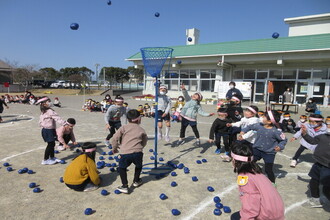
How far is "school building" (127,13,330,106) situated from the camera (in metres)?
19.8

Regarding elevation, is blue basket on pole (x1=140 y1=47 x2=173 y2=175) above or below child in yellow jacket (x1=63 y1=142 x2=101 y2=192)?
above

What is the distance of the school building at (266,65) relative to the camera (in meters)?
19.8

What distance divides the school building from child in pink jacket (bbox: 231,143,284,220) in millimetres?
18514

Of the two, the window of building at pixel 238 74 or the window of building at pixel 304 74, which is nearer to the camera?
the window of building at pixel 304 74

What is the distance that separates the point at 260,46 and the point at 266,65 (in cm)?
201

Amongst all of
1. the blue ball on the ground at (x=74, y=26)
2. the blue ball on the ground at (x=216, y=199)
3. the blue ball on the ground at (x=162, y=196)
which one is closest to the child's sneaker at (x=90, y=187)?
the blue ball on the ground at (x=162, y=196)

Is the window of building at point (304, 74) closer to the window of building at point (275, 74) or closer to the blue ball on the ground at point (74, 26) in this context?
the window of building at point (275, 74)

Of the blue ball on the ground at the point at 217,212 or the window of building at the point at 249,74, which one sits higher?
the window of building at the point at 249,74

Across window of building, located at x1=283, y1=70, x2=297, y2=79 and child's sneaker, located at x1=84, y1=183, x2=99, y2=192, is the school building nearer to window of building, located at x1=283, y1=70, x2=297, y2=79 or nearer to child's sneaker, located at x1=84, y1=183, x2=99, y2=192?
window of building, located at x1=283, y1=70, x2=297, y2=79

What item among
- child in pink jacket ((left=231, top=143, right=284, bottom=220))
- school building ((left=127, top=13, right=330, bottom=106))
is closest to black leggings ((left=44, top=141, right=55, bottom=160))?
child in pink jacket ((left=231, top=143, right=284, bottom=220))

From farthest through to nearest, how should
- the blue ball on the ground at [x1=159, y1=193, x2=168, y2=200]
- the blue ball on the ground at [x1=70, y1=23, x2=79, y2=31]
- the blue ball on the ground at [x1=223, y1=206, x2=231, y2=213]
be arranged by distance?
the blue ball on the ground at [x1=70, y1=23, x2=79, y2=31], the blue ball on the ground at [x1=159, y1=193, x2=168, y2=200], the blue ball on the ground at [x1=223, y1=206, x2=231, y2=213]

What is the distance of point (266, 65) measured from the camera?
22.4 metres

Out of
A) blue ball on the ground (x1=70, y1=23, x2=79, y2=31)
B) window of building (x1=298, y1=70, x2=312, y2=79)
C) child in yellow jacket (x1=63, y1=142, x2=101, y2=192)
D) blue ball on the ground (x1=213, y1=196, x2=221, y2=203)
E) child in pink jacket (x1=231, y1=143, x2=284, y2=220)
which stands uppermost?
blue ball on the ground (x1=70, y1=23, x2=79, y2=31)

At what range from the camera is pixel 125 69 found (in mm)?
56000
